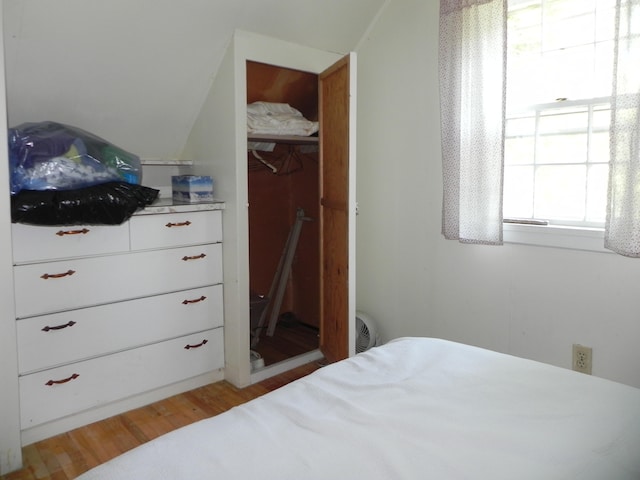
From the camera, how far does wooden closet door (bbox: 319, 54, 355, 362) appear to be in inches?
95.7

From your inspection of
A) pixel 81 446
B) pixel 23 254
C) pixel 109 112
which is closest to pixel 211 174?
pixel 109 112

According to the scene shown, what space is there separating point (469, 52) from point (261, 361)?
6.43 ft

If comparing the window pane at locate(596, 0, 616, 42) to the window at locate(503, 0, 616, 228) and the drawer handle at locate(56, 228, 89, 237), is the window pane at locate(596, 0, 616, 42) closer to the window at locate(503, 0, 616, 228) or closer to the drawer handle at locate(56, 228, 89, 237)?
the window at locate(503, 0, 616, 228)

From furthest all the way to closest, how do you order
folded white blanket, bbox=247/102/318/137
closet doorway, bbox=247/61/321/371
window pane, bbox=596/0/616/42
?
closet doorway, bbox=247/61/321/371 < folded white blanket, bbox=247/102/318/137 < window pane, bbox=596/0/616/42

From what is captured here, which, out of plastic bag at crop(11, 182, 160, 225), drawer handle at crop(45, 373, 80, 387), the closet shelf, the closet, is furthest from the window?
drawer handle at crop(45, 373, 80, 387)

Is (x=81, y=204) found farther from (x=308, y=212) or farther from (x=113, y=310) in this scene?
(x=308, y=212)

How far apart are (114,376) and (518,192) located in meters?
2.15

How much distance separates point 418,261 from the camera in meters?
2.81

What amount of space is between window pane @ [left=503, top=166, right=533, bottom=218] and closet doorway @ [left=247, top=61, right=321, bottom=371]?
116 centimetres

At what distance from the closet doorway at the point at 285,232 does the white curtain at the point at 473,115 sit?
89 cm

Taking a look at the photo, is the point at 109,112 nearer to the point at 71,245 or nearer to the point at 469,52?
the point at 71,245

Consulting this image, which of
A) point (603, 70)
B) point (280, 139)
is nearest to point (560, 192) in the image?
point (603, 70)

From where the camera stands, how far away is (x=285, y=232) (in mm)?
3729

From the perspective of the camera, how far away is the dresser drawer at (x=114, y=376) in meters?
2.15
